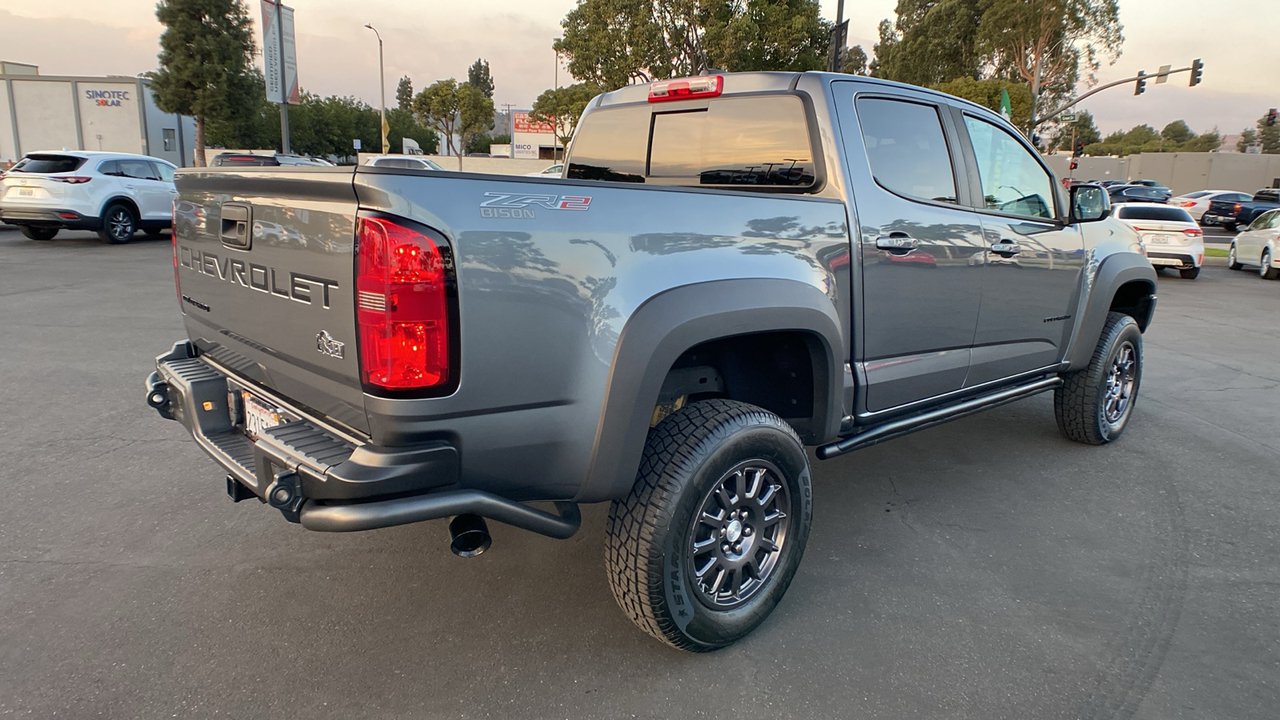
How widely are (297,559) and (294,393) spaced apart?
118 centimetres

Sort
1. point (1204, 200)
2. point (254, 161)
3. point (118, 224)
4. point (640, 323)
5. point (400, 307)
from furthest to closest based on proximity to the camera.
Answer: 1. point (1204, 200)
2. point (118, 224)
3. point (254, 161)
4. point (640, 323)
5. point (400, 307)

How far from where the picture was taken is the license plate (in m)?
2.50

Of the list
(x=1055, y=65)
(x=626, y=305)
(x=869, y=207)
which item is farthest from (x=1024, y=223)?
(x=1055, y=65)

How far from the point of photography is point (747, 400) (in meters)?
3.17

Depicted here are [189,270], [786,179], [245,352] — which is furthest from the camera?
[786,179]

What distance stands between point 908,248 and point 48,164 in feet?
50.1

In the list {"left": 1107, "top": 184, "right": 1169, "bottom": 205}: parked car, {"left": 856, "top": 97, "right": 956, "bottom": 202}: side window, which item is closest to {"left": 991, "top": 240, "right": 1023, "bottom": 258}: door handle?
{"left": 856, "top": 97, "right": 956, "bottom": 202}: side window

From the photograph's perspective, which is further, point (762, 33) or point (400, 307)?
point (762, 33)

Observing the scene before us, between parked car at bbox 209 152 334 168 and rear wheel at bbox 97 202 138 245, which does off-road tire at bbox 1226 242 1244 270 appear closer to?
parked car at bbox 209 152 334 168

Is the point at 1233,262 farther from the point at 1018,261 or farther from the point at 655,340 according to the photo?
the point at 655,340

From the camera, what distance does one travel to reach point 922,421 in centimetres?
351

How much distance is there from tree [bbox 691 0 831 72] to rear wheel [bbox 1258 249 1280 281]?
14.7 metres

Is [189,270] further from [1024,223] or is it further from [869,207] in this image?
[1024,223]

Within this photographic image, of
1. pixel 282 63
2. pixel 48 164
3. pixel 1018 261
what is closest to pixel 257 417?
pixel 1018 261
